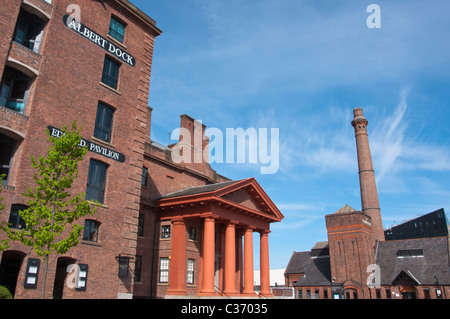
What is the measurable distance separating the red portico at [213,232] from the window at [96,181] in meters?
6.82

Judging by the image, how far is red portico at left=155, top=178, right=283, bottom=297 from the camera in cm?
2533

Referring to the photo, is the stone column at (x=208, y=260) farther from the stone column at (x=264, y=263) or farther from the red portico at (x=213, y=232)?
the stone column at (x=264, y=263)

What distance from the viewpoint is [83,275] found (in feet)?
60.0

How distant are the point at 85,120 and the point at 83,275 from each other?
8452 mm

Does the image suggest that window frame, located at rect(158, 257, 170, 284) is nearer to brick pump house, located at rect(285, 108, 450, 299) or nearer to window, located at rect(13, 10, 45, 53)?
window, located at rect(13, 10, 45, 53)

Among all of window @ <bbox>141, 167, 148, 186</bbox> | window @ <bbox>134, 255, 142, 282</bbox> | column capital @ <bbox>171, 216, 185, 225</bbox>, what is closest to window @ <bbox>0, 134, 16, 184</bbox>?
window @ <bbox>141, 167, 148, 186</bbox>

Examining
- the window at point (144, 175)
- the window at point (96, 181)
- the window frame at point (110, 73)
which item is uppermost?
the window frame at point (110, 73)

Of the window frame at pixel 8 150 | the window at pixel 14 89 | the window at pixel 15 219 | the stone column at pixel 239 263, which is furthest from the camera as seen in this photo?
the stone column at pixel 239 263

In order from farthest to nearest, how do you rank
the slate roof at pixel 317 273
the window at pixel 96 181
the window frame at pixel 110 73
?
1. the slate roof at pixel 317 273
2. the window frame at pixel 110 73
3. the window at pixel 96 181

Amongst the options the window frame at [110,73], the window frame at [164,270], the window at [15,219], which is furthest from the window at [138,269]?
the window frame at [110,73]

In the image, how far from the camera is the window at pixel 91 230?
1933 centimetres

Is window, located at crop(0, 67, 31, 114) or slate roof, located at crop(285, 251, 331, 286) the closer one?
window, located at crop(0, 67, 31, 114)

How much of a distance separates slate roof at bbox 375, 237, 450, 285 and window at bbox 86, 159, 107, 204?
1941 inches
